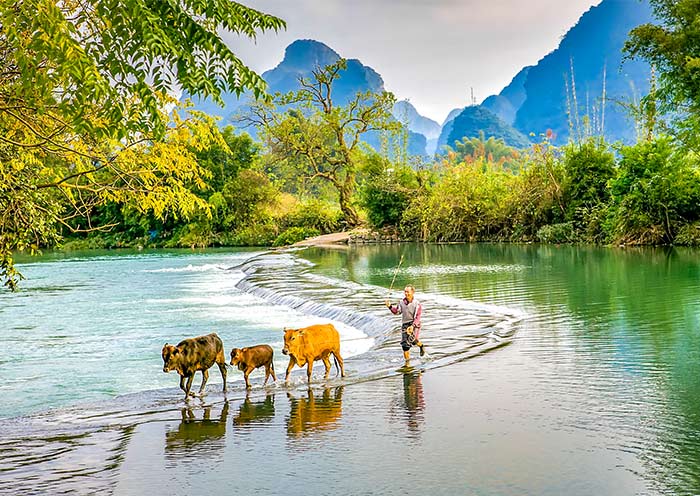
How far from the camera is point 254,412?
8.88 m

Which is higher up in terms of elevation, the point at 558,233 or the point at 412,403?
the point at 558,233

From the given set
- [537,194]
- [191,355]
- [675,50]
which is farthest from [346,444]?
[537,194]

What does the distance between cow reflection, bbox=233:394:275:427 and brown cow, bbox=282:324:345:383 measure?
0.57 m

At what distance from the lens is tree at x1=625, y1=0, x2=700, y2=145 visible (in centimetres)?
2819

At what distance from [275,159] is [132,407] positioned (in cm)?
4828

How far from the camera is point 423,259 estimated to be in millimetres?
33000

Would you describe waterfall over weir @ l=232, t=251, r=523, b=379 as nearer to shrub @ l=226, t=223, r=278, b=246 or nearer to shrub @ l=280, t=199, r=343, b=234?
shrub @ l=280, t=199, r=343, b=234

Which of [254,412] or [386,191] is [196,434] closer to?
[254,412]

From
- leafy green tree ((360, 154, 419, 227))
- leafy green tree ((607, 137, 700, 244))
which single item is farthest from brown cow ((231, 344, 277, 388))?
leafy green tree ((360, 154, 419, 227))

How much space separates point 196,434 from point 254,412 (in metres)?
0.96

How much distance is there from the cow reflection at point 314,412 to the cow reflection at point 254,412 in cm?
23

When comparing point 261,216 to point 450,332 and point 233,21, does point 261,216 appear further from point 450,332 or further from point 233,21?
point 233,21

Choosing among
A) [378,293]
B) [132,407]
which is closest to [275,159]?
[378,293]

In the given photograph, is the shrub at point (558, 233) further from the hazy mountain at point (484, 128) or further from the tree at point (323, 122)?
the hazy mountain at point (484, 128)
